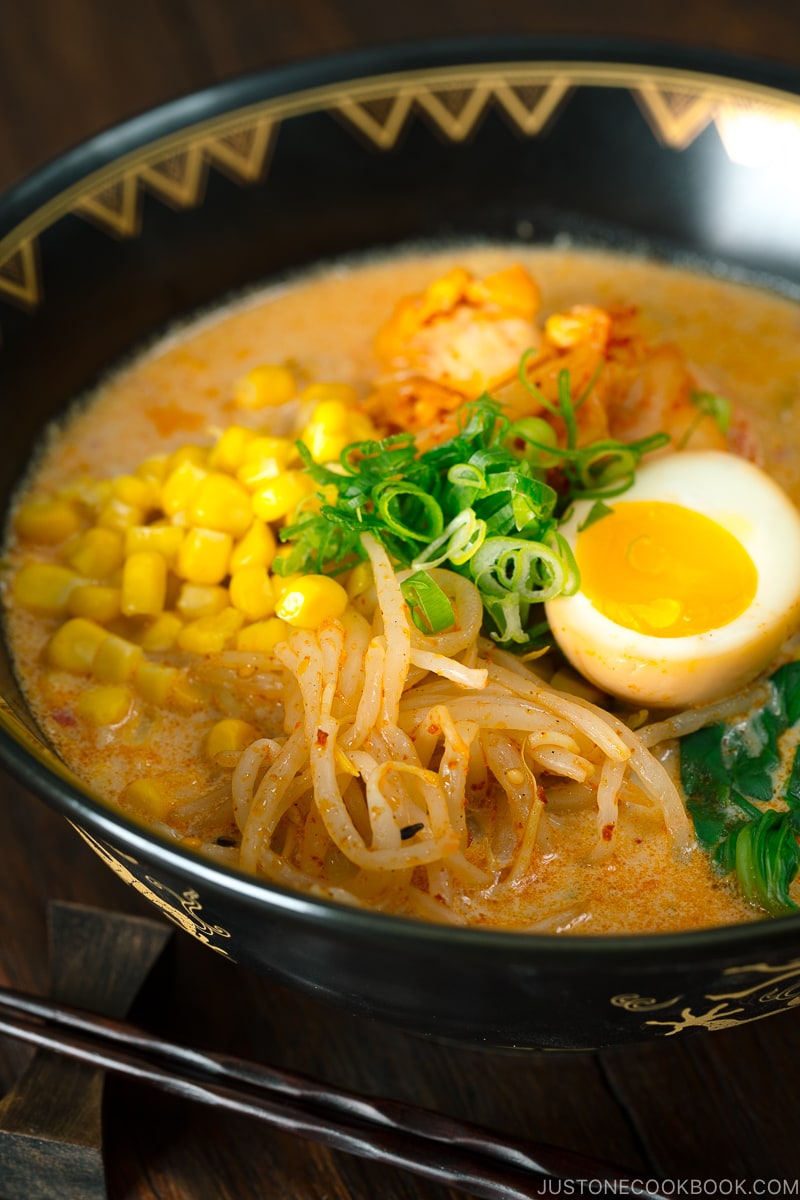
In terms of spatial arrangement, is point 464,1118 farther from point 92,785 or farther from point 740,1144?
point 92,785

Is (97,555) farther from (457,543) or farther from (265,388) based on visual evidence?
(457,543)

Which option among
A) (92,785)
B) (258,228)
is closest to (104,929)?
(92,785)

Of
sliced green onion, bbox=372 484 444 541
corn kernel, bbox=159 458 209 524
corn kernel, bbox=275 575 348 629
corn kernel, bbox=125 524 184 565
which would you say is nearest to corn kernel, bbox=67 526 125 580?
corn kernel, bbox=125 524 184 565

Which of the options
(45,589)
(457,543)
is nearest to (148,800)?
(45,589)

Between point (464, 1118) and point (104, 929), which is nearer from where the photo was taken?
point (464, 1118)

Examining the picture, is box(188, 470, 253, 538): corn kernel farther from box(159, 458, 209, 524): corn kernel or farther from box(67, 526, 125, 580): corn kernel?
box(67, 526, 125, 580): corn kernel
